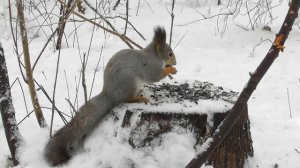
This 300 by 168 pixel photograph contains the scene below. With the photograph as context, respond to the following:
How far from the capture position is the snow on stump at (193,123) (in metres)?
2.37

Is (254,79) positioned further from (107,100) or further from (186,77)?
(186,77)

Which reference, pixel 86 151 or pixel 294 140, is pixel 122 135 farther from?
pixel 294 140

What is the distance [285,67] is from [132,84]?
232cm

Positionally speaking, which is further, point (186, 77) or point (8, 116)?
point (186, 77)

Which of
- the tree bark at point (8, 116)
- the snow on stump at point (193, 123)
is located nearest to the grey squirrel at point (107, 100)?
the snow on stump at point (193, 123)

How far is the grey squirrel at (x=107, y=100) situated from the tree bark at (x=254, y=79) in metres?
1.01

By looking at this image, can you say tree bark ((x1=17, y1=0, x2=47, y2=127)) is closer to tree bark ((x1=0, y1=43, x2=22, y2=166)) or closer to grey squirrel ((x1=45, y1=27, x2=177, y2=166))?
tree bark ((x1=0, y1=43, x2=22, y2=166))

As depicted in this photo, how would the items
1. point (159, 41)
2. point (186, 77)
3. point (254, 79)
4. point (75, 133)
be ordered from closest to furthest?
point (254, 79) → point (75, 133) → point (159, 41) → point (186, 77)

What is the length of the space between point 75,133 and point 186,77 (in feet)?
6.49

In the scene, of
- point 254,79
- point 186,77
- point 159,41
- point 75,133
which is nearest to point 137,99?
point 75,133

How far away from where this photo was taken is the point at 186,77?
170 inches

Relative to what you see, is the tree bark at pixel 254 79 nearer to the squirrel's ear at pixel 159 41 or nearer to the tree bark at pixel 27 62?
the squirrel's ear at pixel 159 41

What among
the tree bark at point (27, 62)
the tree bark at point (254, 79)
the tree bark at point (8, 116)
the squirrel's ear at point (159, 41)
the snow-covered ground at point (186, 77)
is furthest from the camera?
the squirrel's ear at point (159, 41)

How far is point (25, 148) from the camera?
278 centimetres
